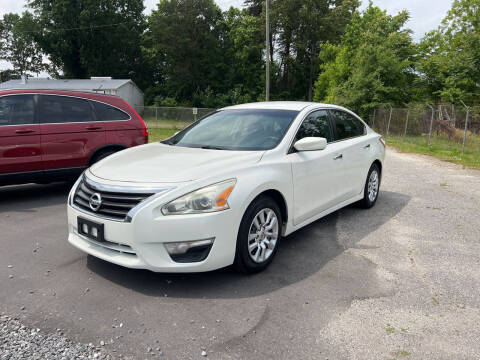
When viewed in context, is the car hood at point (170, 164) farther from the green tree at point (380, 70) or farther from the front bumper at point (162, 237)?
the green tree at point (380, 70)

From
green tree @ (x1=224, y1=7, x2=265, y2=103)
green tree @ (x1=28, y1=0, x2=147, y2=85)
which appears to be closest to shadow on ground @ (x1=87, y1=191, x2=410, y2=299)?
green tree @ (x1=224, y1=7, x2=265, y2=103)

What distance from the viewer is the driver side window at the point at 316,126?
4598 millimetres

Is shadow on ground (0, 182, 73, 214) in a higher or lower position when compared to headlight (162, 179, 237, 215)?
lower

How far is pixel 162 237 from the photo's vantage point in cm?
326

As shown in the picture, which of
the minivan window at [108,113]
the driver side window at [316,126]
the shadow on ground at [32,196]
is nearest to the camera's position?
the driver side window at [316,126]

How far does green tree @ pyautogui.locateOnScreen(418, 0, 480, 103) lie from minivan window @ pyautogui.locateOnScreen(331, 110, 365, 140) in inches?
983

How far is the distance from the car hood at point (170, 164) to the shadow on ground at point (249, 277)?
933 mm

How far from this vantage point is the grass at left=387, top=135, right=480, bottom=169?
43.2ft

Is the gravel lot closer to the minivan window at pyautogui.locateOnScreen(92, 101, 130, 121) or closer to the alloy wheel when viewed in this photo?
the alloy wheel

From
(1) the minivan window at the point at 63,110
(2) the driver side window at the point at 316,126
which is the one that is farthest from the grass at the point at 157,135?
(2) the driver side window at the point at 316,126

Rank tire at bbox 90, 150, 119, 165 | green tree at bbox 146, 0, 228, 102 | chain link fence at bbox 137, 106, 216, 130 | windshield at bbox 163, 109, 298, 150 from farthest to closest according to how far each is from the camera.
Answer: green tree at bbox 146, 0, 228, 102 < chain link fence at bbox 137, 106, 216, 130 < tire at bbox 90, 150, 119, 165 < windshield at bbox 163, 109, 298, 150

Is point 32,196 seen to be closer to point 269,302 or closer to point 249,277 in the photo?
point 249,277

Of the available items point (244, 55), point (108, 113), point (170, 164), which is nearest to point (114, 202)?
point (170, 164)

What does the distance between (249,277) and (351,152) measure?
2498 mm
